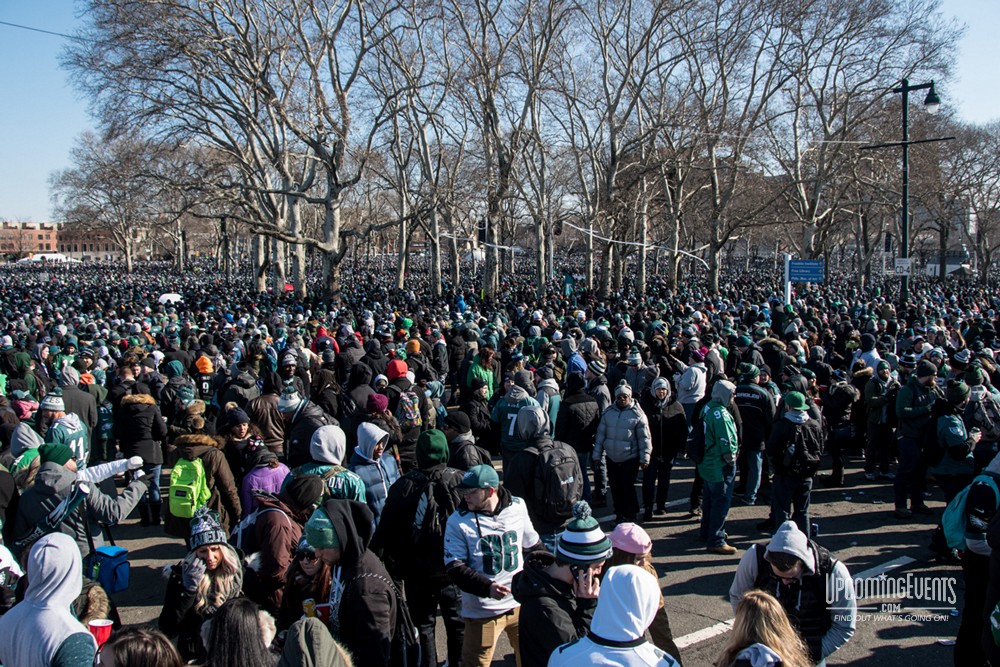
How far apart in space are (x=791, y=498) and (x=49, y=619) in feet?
17.0

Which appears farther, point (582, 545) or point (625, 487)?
point (625, 487)

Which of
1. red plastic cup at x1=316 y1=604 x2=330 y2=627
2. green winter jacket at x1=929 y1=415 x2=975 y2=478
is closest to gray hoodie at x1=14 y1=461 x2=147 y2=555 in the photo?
red plastic cup at x1=316 y1=604 x2=330 y2=627

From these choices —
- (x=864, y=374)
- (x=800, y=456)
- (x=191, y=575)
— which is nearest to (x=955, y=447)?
(x=800, y=456)

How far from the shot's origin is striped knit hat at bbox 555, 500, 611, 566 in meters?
3.10

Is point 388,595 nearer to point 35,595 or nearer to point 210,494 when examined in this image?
point 35,595

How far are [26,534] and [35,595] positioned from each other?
169 centimetres

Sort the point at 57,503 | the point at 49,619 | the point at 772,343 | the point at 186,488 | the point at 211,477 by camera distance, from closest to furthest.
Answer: the point at 49,619
the point at 57,503
the point at 186,488
the point at 211,477
the point at 772,343

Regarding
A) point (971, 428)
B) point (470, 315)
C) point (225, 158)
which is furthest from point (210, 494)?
point (225, 158)

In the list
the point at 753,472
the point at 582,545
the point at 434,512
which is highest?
the point at 582,545

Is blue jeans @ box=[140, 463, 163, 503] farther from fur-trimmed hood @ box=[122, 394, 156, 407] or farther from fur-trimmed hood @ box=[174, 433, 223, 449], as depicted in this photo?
fur-trimmed hood @ box=[174, 433, 223, 449]

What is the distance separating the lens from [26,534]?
170 inches

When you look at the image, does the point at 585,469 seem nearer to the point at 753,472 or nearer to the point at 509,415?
the point at 509,415

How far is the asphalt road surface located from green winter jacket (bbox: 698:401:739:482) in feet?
2.19

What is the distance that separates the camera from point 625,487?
21.2 ft
